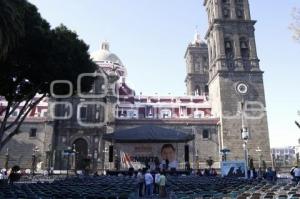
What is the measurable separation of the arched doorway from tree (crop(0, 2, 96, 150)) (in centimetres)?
2316

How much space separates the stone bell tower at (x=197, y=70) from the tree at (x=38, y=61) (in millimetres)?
49012

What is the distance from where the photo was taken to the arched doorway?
1827 inches

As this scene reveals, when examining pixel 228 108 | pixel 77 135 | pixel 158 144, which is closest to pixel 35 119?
pixel 77 135

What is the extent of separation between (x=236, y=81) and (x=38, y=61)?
3414 centimetres

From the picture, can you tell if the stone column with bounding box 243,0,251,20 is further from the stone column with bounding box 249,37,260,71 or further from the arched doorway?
the arched doorway

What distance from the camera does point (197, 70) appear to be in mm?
73438

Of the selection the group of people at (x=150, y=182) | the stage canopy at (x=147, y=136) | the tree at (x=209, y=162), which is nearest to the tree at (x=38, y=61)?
the stage canopy at (x=147, y=136)

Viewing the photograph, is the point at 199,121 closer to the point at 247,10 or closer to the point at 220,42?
the point at 220,42

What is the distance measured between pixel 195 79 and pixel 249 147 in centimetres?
2970

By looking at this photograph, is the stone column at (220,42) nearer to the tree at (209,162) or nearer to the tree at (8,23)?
the tree at (209,162)

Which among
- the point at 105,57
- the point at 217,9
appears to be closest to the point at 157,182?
the point at 217,9

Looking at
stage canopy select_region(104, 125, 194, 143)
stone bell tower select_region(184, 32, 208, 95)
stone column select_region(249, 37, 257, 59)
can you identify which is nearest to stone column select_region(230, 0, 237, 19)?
stone column select_region(249, 37, 257, 59)

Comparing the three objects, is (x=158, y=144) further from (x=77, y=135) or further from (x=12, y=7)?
(x=12, y=7)

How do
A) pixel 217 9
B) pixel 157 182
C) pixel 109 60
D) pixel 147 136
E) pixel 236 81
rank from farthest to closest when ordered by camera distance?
pixel 109 60, pixel 217 9, pixel 236 81, pixel 147 136, pixel 157 182
